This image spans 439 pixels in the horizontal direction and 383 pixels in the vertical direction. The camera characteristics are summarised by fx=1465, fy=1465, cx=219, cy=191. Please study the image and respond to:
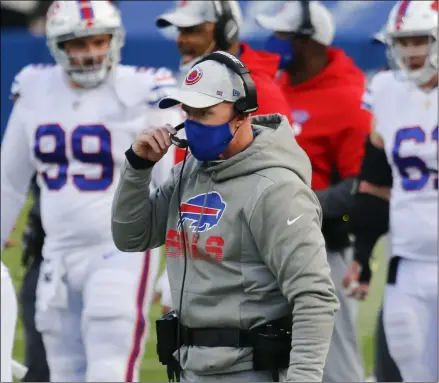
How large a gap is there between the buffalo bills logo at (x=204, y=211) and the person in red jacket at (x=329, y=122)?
2.31 m

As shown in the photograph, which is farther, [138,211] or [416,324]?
[416,324]

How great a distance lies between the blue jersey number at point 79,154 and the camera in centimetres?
660

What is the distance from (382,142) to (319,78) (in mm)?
637

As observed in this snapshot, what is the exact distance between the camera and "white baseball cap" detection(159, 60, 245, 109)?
4160 millimetres

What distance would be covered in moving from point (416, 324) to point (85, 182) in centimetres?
162

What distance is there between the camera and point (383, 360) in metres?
6.91

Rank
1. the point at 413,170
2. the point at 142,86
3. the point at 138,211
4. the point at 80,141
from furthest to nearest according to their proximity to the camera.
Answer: the point at 142,86
the point at 80,141
the point at 413,170
the point at 138,211

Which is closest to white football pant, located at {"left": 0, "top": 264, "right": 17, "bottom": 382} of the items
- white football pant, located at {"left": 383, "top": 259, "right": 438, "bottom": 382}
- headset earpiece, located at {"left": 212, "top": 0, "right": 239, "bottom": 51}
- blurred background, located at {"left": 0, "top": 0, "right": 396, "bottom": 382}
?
headset earpiece, located at {"left": 212, "top": 0, "right": 239, "bottom": 51}

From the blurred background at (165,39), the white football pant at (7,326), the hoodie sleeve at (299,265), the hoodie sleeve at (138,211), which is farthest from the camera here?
the blurred background at (165,39)

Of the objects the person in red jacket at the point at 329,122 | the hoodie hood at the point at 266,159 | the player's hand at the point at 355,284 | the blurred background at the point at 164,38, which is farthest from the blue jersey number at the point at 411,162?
the blurred background at the point at 164,38

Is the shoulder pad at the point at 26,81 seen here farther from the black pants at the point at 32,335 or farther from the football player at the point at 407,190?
the football player at the point at 407,190

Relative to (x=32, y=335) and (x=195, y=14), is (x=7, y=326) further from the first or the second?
(x=32, y=335)

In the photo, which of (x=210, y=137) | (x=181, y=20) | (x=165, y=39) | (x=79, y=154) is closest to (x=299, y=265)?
(x=210, y=137)

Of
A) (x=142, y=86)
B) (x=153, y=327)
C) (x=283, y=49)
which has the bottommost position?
(x=153, y=327)
